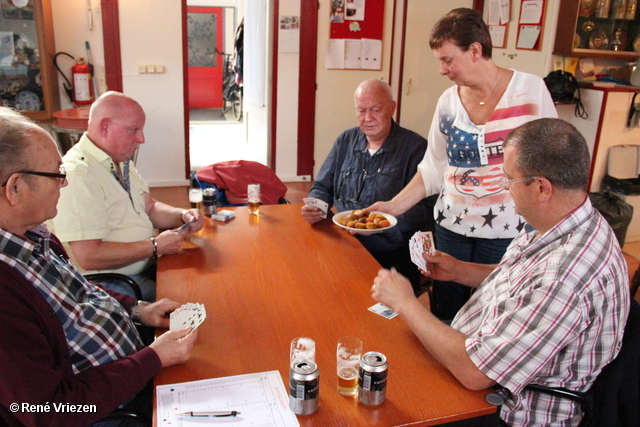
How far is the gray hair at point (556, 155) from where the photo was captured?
133 cm

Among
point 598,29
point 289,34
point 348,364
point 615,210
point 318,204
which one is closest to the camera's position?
point 348,364

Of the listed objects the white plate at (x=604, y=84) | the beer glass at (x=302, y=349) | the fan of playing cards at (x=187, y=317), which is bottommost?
the beer glass at (x=302, y=349)

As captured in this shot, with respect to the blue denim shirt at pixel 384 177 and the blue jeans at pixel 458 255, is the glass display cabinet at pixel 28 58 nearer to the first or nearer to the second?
the blue denim shirt at pixel 384 177

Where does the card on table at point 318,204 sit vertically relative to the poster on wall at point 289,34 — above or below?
below

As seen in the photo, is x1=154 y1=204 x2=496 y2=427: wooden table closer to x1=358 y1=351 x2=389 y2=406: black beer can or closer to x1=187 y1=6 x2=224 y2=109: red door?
x1=358 y1=351 x2=389 y2=406: black beer can

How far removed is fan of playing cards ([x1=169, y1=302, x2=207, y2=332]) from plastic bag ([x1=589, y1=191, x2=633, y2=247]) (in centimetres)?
356

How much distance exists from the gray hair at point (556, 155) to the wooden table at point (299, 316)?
565mm

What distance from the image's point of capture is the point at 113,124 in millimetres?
2256

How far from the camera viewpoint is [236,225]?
8.27ft

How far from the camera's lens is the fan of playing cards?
1478mm

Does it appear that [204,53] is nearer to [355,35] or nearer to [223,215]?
[355,35]

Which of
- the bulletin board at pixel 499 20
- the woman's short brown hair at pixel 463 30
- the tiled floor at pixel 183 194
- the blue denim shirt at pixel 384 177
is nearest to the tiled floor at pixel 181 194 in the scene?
the tiled floor at pixel 183 194

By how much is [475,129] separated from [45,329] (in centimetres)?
171

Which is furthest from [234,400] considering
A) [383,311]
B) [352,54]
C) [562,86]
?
[352,54]
